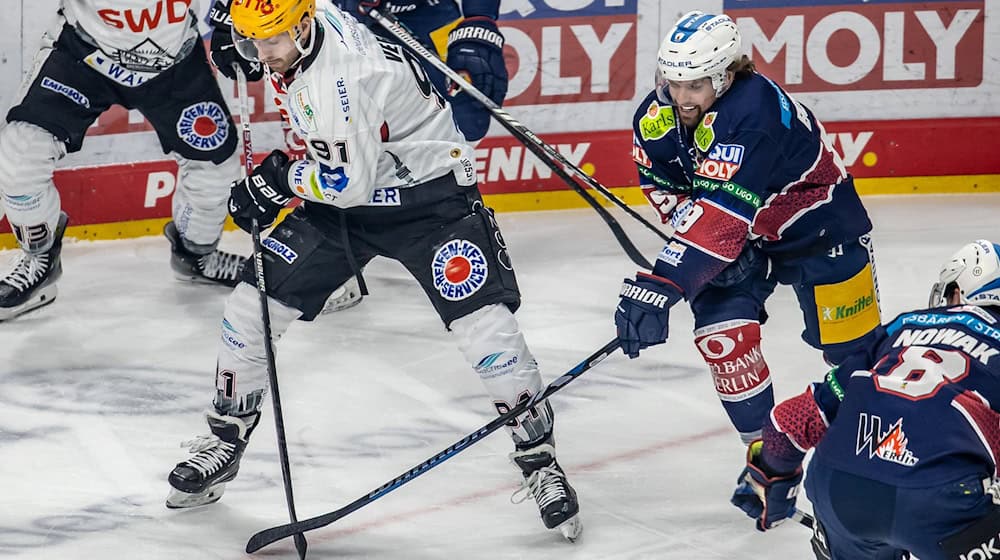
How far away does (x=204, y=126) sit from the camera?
539 centimetres

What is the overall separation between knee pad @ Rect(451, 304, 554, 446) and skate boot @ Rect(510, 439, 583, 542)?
116mm

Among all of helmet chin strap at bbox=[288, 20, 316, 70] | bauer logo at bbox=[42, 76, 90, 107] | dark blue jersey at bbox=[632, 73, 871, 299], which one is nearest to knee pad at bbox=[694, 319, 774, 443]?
dark blue jersey at bbox=[632, 73, 871, 299]

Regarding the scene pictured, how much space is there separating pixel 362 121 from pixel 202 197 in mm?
2011

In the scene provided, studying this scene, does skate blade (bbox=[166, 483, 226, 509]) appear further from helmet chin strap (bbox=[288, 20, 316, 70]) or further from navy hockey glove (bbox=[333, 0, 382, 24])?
navy hockey glove (bbox=[333, 0, 382, 24])

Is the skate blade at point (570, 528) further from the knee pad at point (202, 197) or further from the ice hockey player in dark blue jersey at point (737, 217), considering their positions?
the knee pad at point (202, 197)

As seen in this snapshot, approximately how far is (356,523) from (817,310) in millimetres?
1283

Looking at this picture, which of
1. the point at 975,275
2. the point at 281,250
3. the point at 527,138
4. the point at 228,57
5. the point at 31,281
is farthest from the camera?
the point at 31,281

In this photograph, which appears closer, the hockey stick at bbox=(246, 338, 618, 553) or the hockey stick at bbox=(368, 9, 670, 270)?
the hockey stick at bbox=(246, 338, 618, 553)

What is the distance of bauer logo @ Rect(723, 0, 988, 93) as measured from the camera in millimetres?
6863

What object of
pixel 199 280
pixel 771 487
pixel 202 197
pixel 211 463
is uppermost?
pixel 771 487

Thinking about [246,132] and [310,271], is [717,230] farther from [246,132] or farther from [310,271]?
[246,132]

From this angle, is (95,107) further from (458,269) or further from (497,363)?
(497,363)

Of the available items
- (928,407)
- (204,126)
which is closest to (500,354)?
(928,407)

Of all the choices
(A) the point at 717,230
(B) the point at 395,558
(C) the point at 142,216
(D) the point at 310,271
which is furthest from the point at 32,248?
(A) the point at 717,230
